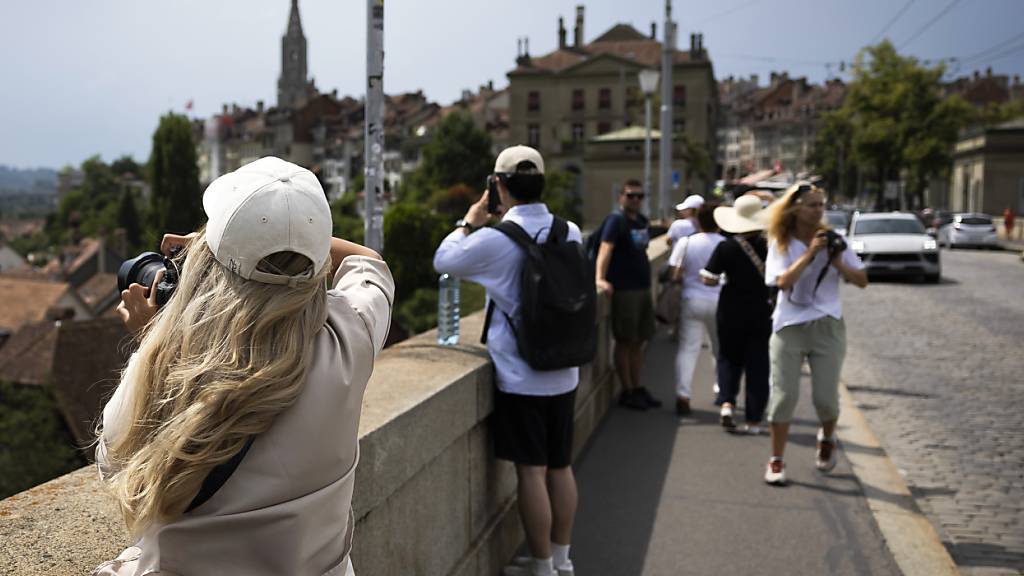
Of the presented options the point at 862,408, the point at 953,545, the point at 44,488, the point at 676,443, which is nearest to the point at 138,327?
the point at 44,488

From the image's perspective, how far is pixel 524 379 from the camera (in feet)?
13.4

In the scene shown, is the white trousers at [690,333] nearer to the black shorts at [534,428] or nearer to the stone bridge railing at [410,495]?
the stone bridge railing at [410,495]

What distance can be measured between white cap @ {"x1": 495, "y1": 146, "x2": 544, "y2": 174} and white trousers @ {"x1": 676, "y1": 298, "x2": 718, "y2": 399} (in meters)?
3.85

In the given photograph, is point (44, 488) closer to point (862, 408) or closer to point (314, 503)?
point (314, 503)

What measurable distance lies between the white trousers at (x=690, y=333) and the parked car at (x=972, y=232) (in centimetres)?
3344

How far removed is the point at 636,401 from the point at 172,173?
373 ft

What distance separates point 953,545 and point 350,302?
4.28m

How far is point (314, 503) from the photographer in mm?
1788

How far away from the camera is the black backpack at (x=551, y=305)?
3988 millimetres

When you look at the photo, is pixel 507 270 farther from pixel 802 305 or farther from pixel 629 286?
pixel 629 286

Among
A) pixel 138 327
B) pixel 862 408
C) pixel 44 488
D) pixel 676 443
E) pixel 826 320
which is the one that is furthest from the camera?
pixel 862 408

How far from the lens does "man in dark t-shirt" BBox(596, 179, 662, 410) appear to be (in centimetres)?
766

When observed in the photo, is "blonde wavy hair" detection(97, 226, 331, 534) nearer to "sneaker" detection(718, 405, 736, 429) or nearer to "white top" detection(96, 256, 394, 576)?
"white top" detection(96, 256, 394, 576)

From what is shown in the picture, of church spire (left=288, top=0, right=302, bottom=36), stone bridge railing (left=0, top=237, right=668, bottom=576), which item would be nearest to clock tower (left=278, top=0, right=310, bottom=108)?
church spire (left=288, top=0, right=302, bottom=36)
